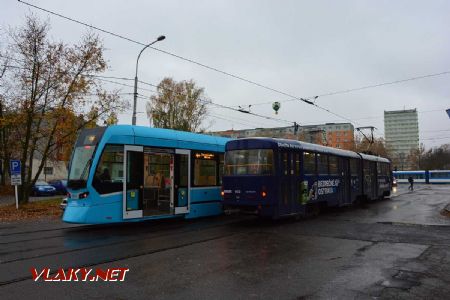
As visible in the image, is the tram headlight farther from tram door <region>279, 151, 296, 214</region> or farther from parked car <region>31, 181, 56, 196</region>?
parked car <region>31, 181, 56, 196</region>

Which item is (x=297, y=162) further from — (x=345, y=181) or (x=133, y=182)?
(x=133, y=182)

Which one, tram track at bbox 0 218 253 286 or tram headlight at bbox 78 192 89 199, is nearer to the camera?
tram track at bbox 0 218 253 286

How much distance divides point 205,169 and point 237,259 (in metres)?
7.43

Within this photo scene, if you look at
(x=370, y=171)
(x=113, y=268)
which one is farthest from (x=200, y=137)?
(x=370, y=171)

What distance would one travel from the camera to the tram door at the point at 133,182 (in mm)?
12594

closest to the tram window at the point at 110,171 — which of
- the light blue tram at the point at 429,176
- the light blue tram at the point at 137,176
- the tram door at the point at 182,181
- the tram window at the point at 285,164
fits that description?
the light blue tram at the point at 137,176

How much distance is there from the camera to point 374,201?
2711cm

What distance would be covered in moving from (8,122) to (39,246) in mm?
11639

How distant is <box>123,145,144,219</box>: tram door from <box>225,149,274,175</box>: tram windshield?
10.8 feet

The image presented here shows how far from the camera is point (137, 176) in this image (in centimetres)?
1295

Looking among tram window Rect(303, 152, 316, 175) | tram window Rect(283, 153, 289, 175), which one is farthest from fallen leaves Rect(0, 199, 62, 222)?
tram window Rect(303, 152, 316, 175)

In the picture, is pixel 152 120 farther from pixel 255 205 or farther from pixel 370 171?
pixel 255 205

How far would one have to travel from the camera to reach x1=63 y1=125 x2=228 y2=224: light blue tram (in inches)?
474

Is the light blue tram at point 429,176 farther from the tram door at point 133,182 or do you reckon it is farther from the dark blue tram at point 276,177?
the tram door at point 133,182
